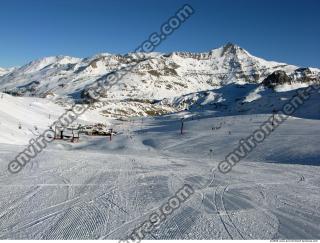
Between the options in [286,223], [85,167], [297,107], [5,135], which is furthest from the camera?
[297,107]

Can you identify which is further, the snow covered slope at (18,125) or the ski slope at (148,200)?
the snow covered slope at (18,125)

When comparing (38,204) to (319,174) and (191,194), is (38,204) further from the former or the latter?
(319,174)

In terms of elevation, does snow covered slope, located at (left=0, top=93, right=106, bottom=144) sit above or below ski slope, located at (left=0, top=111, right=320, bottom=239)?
above

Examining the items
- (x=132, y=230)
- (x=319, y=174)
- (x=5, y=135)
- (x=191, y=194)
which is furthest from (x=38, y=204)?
(x=5, y=135)

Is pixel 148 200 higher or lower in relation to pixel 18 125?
lower

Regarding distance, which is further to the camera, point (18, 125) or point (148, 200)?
point (18, 125)

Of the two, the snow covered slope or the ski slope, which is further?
the snow covered slope

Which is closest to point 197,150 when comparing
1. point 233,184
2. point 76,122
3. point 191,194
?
point 233,184

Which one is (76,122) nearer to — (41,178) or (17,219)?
(41,178)

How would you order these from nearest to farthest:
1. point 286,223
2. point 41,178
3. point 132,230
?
1. point 132,230
2. point 286,223
3. point 41,178

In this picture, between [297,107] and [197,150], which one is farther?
[297,107]

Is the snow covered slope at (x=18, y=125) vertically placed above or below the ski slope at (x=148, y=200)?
above
